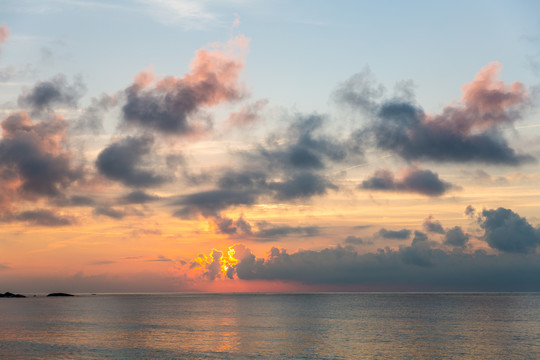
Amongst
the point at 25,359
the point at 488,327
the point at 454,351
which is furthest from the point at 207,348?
the point at 488,327

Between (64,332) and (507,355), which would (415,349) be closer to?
(507,355)

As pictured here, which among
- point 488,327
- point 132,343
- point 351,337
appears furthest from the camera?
point 488,327

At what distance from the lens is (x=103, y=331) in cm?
13788

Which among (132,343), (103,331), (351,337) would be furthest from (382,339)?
(103,331)

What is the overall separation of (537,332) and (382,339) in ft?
157

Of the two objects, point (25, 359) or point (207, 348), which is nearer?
point (25, 359)

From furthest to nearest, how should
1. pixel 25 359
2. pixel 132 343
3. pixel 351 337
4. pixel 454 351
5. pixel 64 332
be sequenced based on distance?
pixel 64 332, pixel 351 337, pixel 132 343, pixel 454 351, pixel 25 359

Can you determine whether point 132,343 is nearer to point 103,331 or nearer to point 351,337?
point 103,331

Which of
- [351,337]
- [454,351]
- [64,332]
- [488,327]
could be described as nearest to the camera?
[454,351]

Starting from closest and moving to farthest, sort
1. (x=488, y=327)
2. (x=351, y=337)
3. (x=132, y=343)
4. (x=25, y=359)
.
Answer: (x=25, y=359) < (x=132, y=343) < (x=351, y=337) < (x=488, y=327)

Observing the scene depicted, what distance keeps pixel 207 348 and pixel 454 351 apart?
4726 cm

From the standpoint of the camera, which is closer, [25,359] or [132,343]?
[25,359]

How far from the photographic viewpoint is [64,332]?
13388cm

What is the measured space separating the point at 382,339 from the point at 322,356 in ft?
101
